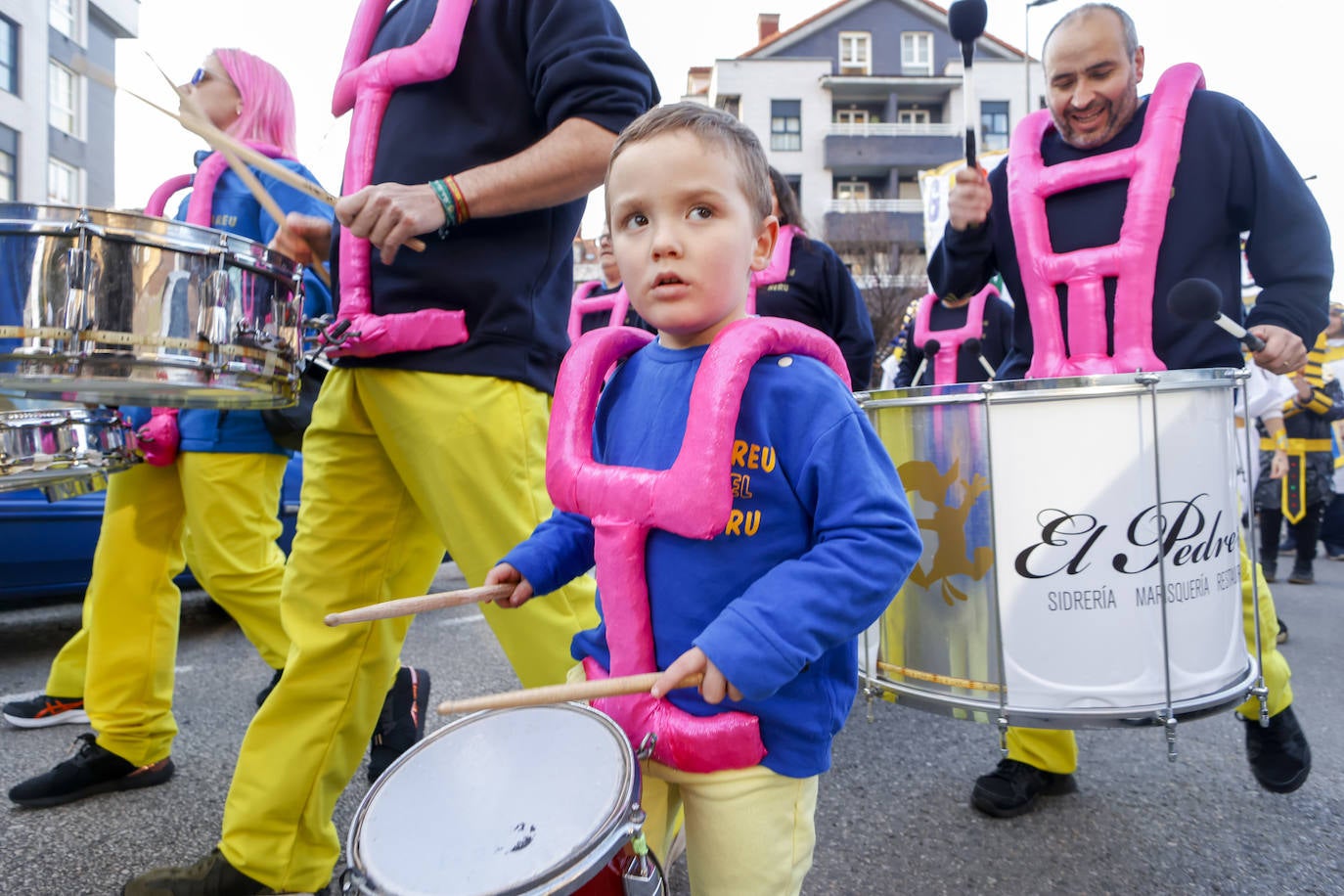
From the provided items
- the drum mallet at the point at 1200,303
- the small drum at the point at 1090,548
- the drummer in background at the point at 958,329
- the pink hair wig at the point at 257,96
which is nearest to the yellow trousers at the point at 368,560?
the small drum at the point at 1090,548

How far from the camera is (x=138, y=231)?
1.74 meters

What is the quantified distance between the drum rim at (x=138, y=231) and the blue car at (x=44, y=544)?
3373mm

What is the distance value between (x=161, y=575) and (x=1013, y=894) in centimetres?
249

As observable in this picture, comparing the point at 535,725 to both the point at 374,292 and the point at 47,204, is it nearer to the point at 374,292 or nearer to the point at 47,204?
the point at 374,292

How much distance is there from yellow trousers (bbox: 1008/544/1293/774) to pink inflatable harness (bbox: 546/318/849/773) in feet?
4.42

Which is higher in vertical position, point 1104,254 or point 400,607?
point 1104,254

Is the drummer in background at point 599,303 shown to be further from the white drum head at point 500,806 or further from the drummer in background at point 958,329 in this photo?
the white drum head at point 500,806

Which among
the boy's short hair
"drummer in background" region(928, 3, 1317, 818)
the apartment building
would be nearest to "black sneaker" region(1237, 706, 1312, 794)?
"drummer in background" region(928, 3, 1317, 818)

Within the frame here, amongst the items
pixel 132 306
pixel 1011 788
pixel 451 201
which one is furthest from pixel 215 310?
pixel 1011 788

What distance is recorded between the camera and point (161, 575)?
2.85 meters

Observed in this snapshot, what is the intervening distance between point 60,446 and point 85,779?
0.98 metres

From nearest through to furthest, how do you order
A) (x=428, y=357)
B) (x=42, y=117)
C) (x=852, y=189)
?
(x=428, y=357), (x=42, y=117), (x=852, y=189)

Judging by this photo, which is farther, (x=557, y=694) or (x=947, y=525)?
(x=947, y=525)

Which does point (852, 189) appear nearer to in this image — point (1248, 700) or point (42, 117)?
point (42, 117)
